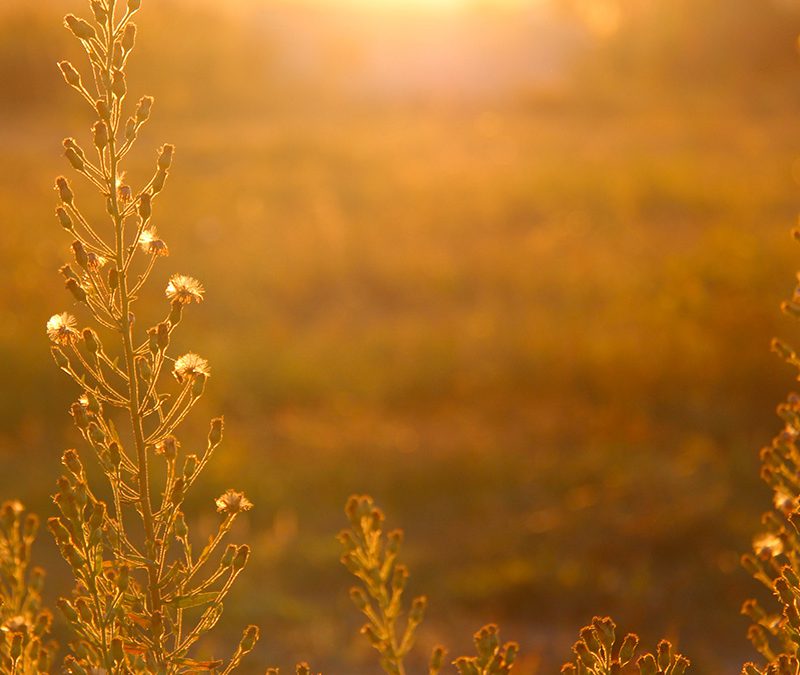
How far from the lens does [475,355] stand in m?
7.00

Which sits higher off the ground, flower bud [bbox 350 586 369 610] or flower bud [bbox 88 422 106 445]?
flower bud [bbox 88 422 106 445]

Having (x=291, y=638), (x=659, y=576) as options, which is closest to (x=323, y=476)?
(x=291, y=638)

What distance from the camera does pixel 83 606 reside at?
5.63 feet

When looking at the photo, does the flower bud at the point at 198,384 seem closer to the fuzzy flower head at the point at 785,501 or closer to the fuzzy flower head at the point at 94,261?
the fuzzy flower head at the point at 94,261

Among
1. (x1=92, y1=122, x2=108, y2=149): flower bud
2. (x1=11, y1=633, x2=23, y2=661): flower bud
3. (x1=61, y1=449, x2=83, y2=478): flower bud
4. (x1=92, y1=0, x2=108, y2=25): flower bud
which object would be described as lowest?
(x1=11, y1=633, x2=23, y2=661): flower bud

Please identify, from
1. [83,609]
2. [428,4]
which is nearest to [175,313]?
[83,609]

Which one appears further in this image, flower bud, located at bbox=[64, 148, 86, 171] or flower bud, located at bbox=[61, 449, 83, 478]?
flower bud, located at bbox=[64, 148, 86, 171]

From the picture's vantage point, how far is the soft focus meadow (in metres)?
4.54

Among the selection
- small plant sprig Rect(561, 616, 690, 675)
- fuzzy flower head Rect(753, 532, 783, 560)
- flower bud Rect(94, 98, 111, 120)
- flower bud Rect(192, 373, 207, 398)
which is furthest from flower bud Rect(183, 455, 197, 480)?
fuzzy flower head Rect(753, 532, 783, 560)

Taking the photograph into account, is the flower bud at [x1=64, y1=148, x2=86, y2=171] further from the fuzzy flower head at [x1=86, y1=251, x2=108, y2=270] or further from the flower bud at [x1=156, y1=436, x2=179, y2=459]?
the flower bud at [x1=156, y1=436, x2=179, y2=459]

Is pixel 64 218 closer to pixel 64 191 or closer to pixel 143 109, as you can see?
pixel 64 191

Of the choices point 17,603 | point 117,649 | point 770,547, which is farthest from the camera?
point 17,603

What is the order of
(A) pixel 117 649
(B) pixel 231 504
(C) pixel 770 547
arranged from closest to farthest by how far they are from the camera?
(A) pixel 117 649 → (B) pixel 231 504 → (C) pixel 770 547

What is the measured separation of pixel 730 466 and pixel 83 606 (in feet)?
13.7
